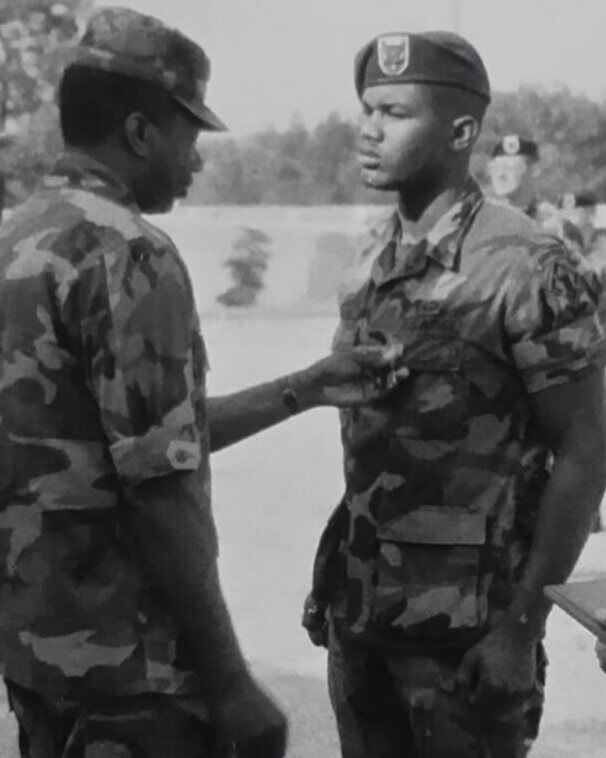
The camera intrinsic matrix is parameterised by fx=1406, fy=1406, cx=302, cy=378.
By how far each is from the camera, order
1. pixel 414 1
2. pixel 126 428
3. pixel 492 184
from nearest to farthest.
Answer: pixel 126 428, pixel 414 1, pixel 492 184

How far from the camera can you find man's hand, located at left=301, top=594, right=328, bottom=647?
5.26ft

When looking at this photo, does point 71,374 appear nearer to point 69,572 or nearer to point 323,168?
point 69,572

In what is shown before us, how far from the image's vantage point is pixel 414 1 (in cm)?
220

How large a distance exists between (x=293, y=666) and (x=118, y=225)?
5.12 feet

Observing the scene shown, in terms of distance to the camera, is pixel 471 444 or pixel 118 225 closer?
pixel 118 225

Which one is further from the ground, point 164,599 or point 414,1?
point 414,1

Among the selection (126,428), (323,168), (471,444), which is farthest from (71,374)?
(323,168)

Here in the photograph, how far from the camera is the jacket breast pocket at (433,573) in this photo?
4.78ft

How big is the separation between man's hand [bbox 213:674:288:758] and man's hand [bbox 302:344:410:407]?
0.40 metres

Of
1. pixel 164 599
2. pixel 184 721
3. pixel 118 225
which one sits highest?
pixel 118 225

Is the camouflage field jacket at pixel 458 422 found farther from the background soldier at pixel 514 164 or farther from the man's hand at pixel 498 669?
the background soldier at pixel 514 164

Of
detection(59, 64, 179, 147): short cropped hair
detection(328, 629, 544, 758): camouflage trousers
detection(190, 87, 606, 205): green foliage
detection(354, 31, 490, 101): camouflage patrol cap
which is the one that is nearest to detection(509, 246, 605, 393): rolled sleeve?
detection(354, 31, 490, 101): camouflage patrol cap

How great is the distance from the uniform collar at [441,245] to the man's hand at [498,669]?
387 millimetres

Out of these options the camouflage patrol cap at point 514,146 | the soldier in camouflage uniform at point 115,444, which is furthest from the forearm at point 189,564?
the camouflage patrol cap at point 514,146
